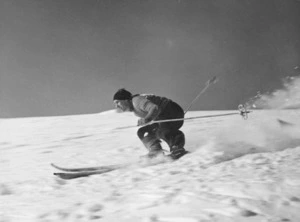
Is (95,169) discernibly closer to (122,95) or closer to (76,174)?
(76,174)

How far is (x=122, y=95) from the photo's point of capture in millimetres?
4902

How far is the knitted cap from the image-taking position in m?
4.90

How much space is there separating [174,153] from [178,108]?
781mm

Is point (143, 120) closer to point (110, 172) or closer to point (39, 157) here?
point (110, 172)

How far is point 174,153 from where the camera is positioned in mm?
4883

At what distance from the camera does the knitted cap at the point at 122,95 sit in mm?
4898

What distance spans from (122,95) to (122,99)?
0.06m

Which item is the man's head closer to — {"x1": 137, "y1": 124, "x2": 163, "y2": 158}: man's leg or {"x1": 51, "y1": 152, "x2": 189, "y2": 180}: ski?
{"x1": 137, "y1": 124, "x2": 163, "y2": 158}: man's leg

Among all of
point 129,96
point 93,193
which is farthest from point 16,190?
point 129,96

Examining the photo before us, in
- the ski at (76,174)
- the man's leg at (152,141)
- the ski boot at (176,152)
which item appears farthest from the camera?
the man's leg at (152,141)

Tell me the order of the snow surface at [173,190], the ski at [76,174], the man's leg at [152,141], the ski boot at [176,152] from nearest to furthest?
the snow surface at [173,190] → the ski at [76,174] → the ski boot at [176,152] → the man's leg at [152,141]

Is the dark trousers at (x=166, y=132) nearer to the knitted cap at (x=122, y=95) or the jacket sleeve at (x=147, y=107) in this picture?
the jacket sleeve at (x=147, y=107)

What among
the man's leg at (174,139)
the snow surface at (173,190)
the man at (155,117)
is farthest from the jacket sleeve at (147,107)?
the snow surface at (173,190)

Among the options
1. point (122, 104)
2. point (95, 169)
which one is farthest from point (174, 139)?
point (95, 169)
